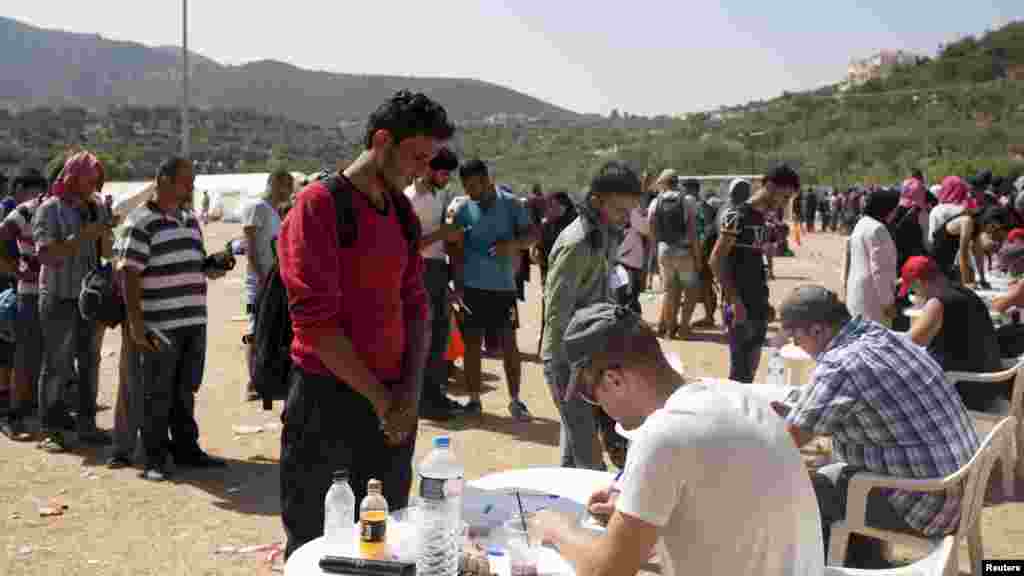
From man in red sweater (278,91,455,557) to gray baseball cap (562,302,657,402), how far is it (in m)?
0.82

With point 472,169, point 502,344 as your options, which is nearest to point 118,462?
point 502,344

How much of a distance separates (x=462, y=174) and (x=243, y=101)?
17014 centimetres

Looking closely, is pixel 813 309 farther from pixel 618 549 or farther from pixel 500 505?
pixel 618 549

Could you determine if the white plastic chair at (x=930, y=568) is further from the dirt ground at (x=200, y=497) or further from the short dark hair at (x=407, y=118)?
the short dark hair at (x=407, y=118)

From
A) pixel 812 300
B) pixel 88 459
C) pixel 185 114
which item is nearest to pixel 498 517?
pixel 812 300

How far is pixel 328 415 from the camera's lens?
3.11 m

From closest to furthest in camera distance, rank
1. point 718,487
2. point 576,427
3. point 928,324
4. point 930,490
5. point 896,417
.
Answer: point 718,487 → point 930,490 → point 896,417 → point 576,427 → point 928,324

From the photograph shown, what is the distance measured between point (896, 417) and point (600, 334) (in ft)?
6.18

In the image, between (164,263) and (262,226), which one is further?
(262,226)

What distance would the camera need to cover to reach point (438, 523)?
2.48 meters

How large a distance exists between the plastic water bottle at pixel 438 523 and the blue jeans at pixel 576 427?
2035mm

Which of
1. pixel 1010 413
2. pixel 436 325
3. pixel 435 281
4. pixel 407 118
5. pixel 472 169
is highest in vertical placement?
pixel 407 118

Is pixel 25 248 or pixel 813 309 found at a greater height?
pixel 813 309

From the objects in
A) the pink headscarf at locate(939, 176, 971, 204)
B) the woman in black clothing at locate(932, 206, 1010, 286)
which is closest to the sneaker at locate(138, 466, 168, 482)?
the woman in black clothing at locate(932, 206, 1010, 286)
